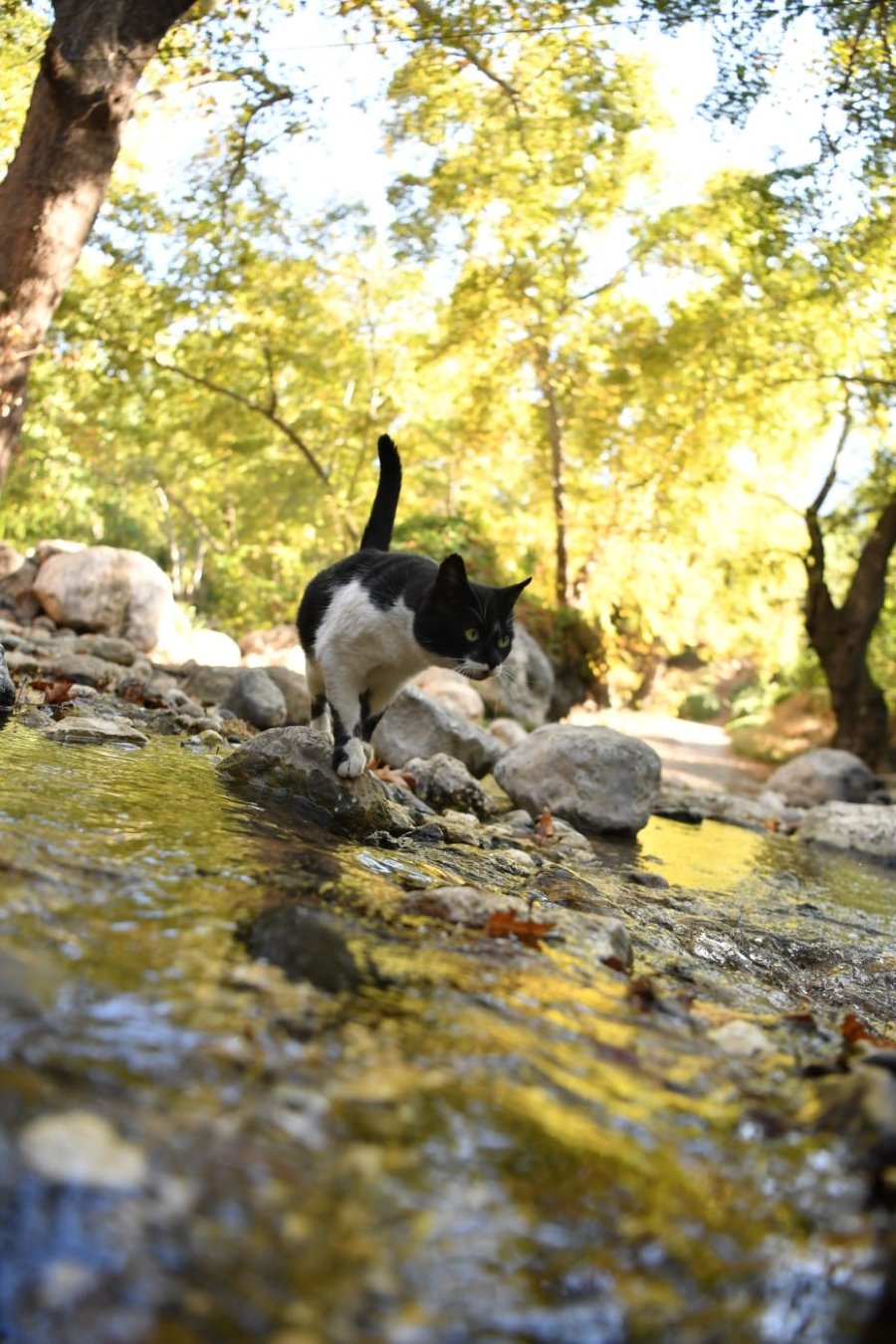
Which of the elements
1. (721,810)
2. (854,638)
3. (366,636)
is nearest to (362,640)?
(366,636)

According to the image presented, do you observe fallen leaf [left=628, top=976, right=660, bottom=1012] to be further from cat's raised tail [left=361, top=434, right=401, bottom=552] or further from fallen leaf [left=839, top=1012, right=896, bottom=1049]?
cat's raised tail [left=361, top=434, right=401, bottom=552]

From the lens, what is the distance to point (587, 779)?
673 cm

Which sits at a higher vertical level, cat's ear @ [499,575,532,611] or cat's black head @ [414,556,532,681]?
cat's ear @ [499,575,532,611]

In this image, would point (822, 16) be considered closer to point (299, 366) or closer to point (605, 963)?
point (605, 963)

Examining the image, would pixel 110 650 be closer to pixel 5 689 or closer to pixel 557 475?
pixel 5 689

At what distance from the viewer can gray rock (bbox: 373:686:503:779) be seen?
7.32 meters

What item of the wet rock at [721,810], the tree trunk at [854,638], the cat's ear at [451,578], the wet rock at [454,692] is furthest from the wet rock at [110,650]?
the tree trunk at [854,638]

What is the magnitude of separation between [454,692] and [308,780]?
29.4 feet

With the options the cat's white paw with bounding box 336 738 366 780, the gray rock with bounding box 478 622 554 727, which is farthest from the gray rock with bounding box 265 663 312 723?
the gray rock with bounding box 478 622 554 727

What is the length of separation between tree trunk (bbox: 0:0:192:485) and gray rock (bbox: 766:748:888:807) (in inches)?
435

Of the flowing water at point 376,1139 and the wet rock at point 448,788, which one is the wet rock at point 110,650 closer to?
the wet rock at point 448,788

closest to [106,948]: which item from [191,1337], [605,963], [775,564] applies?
[191,1337]

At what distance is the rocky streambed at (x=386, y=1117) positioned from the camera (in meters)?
0.93

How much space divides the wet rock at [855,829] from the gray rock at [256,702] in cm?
511
